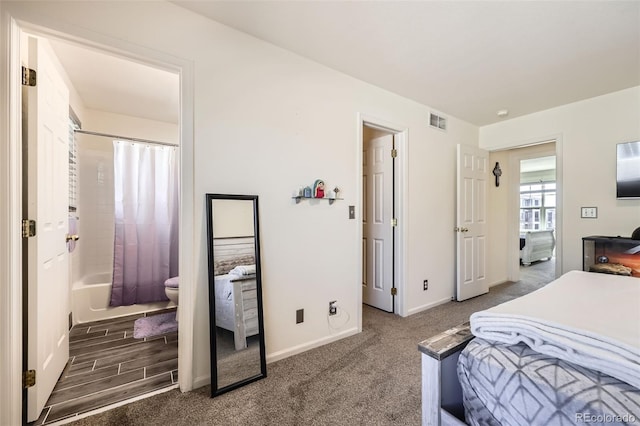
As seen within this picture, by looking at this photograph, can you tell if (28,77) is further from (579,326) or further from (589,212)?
(589,212)

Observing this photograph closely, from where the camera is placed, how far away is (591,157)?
3023mm

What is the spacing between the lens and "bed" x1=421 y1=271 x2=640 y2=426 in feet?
2.16

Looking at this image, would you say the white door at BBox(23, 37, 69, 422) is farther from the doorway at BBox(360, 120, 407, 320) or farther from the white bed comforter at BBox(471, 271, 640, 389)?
the doorway at BBox(360, 120, 407, 320)

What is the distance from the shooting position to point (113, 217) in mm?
3123

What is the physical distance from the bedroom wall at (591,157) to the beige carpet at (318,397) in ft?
8.16

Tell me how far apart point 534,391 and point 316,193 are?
5.74ft

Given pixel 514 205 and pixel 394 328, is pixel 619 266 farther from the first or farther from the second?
pixel 394 328

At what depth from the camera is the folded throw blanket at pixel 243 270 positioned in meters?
1.87

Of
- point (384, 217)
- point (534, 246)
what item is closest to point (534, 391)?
point (384, 217)

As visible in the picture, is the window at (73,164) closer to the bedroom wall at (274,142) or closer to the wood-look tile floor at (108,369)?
the wood-look tile floor at (108,369)

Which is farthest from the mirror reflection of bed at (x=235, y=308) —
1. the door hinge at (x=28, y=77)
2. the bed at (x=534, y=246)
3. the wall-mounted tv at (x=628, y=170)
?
the bed at (x=534, y=246)

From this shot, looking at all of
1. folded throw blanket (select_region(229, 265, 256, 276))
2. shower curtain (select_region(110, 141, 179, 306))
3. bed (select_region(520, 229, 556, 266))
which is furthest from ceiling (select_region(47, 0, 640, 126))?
bed (select_region(520, 229, 556, 266))

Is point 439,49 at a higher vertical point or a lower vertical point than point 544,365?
higher

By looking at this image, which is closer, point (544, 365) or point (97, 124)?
point (544, 365)
